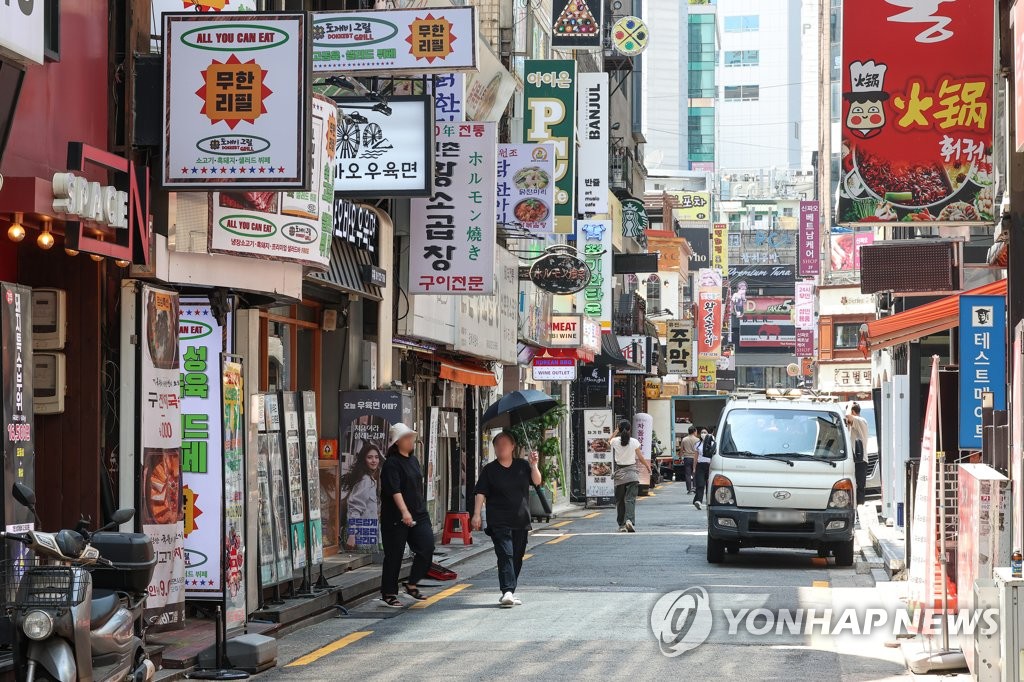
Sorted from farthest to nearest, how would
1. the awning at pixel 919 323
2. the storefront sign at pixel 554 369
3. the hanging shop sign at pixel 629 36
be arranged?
the hanging shop sign at pixel 629 36, the storefront sign at pixel 554 369, the awning at pixel 919 323

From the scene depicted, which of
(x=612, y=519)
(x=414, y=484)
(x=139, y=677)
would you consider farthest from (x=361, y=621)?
(x=612, y=519)

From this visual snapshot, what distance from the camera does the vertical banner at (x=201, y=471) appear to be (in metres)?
12.9

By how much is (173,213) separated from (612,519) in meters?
19.0

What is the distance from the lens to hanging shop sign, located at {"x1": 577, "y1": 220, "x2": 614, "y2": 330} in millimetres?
40531

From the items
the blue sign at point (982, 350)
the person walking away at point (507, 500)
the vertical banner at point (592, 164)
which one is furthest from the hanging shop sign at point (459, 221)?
the vertical banner at point (592, 164)

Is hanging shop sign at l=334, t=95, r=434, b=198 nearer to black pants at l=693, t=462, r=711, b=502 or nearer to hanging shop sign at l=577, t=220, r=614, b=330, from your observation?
black pants at l=693, t=462, r=711, b=502

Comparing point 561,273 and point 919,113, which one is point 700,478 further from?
point 919,113

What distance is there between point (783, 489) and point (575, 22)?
2540cm

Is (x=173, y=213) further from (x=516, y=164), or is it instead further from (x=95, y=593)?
(x=516, y=164)

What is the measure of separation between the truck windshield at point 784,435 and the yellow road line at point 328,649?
7.98m

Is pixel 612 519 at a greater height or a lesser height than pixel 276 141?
lesser

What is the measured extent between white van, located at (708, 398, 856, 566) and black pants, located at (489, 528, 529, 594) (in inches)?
182

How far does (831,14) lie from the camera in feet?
288
